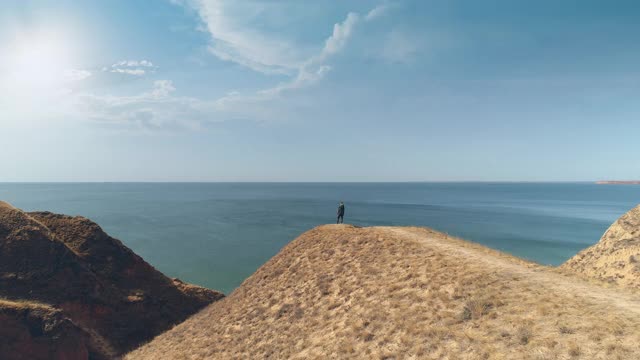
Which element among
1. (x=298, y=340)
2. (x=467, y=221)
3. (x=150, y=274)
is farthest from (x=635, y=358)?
(x=467, y=221)

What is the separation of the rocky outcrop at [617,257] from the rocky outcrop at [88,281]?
3689 centimetres

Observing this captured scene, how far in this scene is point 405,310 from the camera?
59.7 feet

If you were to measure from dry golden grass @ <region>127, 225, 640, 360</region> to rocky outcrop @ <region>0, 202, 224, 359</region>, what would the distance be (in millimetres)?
3564

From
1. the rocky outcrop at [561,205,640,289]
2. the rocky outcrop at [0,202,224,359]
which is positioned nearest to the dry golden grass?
the rocky outcrop at [0,202,224,359]

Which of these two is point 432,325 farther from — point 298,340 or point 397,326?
point 298,340

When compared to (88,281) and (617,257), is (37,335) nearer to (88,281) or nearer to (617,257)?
(88,281)

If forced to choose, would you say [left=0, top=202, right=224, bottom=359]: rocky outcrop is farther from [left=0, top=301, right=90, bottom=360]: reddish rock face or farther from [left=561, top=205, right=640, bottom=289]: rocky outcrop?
[left=561, top=205, right=640, bottom=289]: rocky outcrop

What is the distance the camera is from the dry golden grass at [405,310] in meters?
13.4

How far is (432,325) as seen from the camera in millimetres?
16203

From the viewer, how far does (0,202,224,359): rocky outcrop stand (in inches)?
1138

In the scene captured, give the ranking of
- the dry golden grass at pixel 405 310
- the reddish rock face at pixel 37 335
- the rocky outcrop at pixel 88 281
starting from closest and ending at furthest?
1. the dry golden grass at pixel 405 310
2. the reddish rock face at pixel 37 335
3. the rocky outcrop at pixel 88 281

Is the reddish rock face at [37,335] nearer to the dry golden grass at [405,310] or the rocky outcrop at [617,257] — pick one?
the dry golden grass at [405,310]

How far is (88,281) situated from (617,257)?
4473cm

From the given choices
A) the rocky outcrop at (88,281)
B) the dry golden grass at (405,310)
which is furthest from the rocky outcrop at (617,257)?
the rocky outcrop at (88,281)
